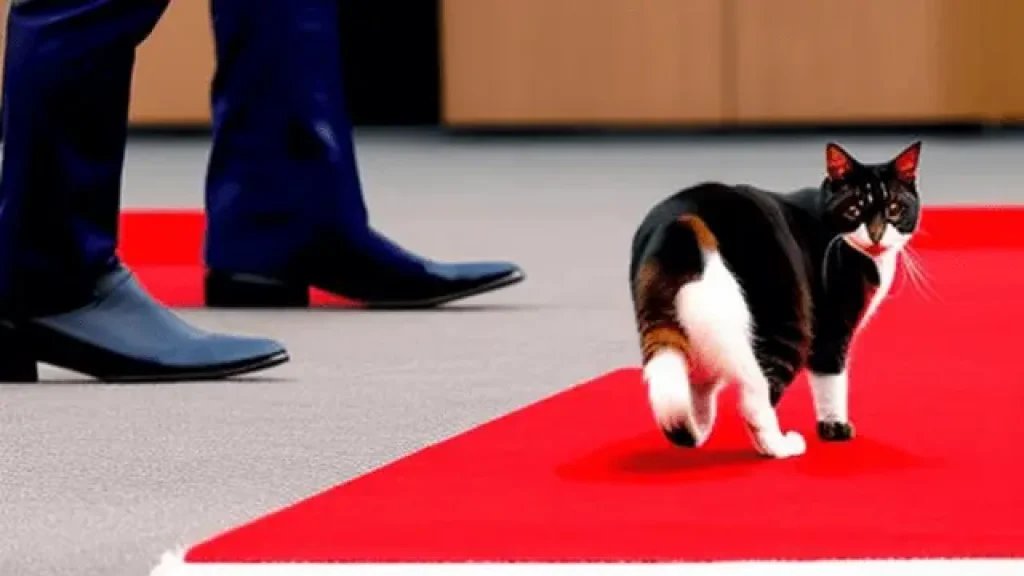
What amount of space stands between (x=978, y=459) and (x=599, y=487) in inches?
12.2

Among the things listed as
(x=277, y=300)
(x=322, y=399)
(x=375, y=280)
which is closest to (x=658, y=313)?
(x=322, y=399)

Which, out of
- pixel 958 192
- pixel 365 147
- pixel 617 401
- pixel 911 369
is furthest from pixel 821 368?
pixel 365 147

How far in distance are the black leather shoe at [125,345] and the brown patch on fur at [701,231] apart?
802 mm

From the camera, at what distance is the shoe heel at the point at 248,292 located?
3.30 metres

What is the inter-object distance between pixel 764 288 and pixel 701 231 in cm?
6

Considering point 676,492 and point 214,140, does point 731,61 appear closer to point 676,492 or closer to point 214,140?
point 214,140

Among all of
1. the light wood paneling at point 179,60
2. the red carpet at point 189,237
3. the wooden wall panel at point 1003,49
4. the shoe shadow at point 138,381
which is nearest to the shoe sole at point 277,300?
the red carpet at point 189,237

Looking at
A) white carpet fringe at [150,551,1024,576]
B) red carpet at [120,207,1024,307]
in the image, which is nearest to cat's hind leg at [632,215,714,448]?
white carpet fringe at [150,551,1024,576]

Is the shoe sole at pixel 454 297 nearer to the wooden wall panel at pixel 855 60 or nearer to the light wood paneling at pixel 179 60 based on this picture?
the wooden wall panel at pixel 855 60

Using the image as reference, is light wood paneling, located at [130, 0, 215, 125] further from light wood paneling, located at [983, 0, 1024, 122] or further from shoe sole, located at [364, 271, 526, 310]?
shoe sole, located at [364, 271, 526, 310]

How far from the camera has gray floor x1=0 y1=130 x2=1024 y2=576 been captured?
1838mm

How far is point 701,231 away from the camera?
184 cm

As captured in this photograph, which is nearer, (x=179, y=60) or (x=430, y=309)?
(x=430, y=309)

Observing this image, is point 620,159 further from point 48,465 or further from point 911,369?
point 48,465
